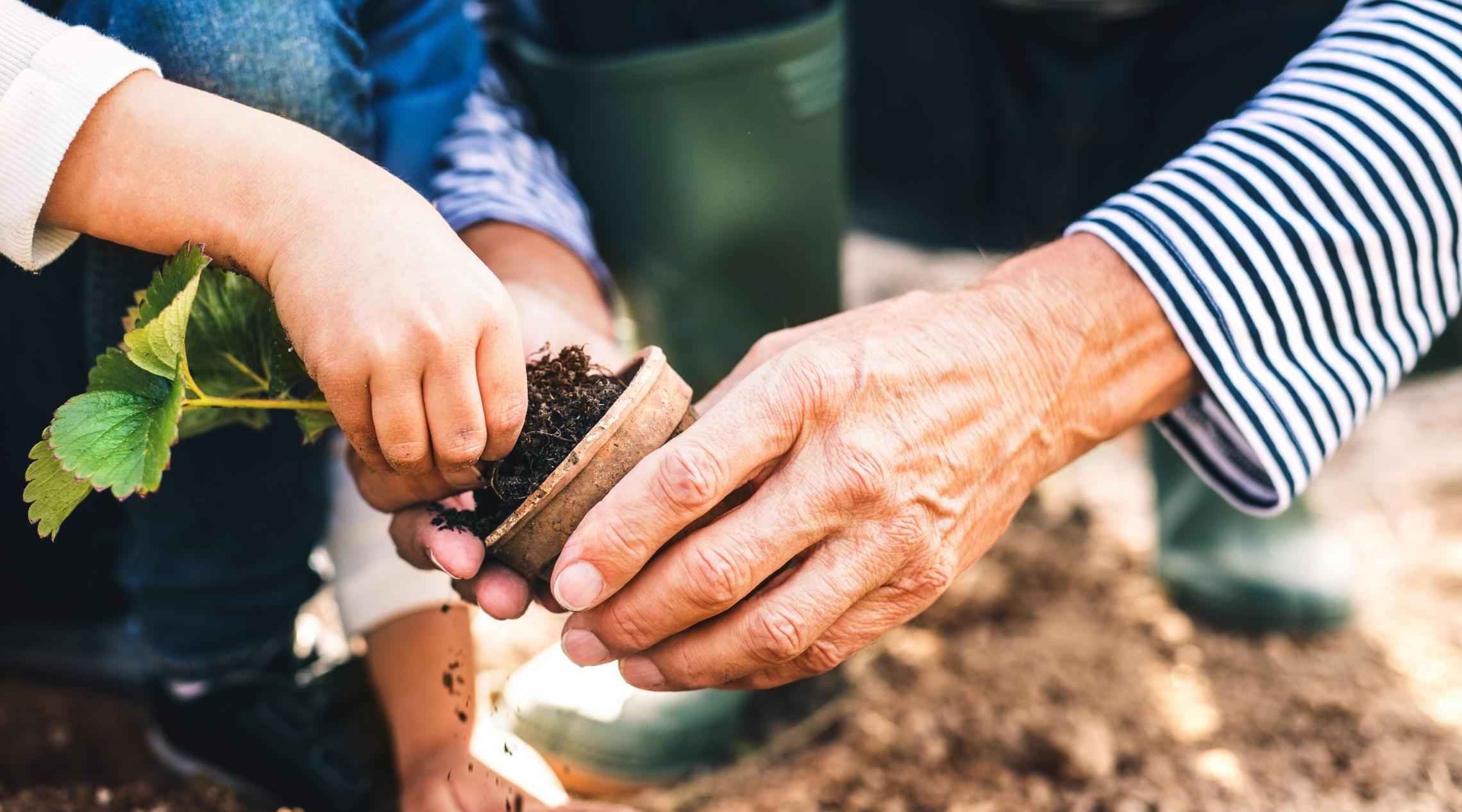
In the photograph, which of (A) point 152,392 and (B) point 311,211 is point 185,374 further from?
(B) point 311,211

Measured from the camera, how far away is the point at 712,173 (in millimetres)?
1960

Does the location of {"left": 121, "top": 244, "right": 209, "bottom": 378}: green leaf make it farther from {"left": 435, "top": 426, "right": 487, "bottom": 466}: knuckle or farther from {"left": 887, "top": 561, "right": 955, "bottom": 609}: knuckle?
{"left": 887, "top": 561, "right": 955, "bottom": 609}: knuckle

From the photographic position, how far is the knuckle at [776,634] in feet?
3.54

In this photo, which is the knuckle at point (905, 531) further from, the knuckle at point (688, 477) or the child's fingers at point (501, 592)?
the child's fingers at point (501, 592)

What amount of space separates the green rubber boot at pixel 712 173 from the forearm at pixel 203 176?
1.00m

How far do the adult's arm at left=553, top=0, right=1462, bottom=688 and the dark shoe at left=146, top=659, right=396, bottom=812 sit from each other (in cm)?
58

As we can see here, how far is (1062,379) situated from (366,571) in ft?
3.55

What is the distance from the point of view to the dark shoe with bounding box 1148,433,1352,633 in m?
2.09

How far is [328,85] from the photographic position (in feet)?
4.12

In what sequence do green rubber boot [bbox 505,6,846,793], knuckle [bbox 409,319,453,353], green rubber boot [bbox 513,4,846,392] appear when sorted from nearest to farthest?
knuckle [bbox 409,319,453,353] < green rubber boot [bbox 505,6,846,793] < green rubber boot [bbox 513,4,846,392]

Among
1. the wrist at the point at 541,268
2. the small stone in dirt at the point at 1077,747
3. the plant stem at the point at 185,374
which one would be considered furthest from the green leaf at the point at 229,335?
the small stone in dirt at the point at 1077,747

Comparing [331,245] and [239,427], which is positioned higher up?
[331,245]

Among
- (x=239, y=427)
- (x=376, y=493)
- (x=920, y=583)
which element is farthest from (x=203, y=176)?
(x=920, y=583)

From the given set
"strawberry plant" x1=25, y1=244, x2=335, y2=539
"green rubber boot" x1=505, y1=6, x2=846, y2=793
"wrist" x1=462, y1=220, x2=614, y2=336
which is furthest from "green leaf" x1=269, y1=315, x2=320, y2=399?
"green rubber boot" x1=505, y1=6, x2=846, y2=793
